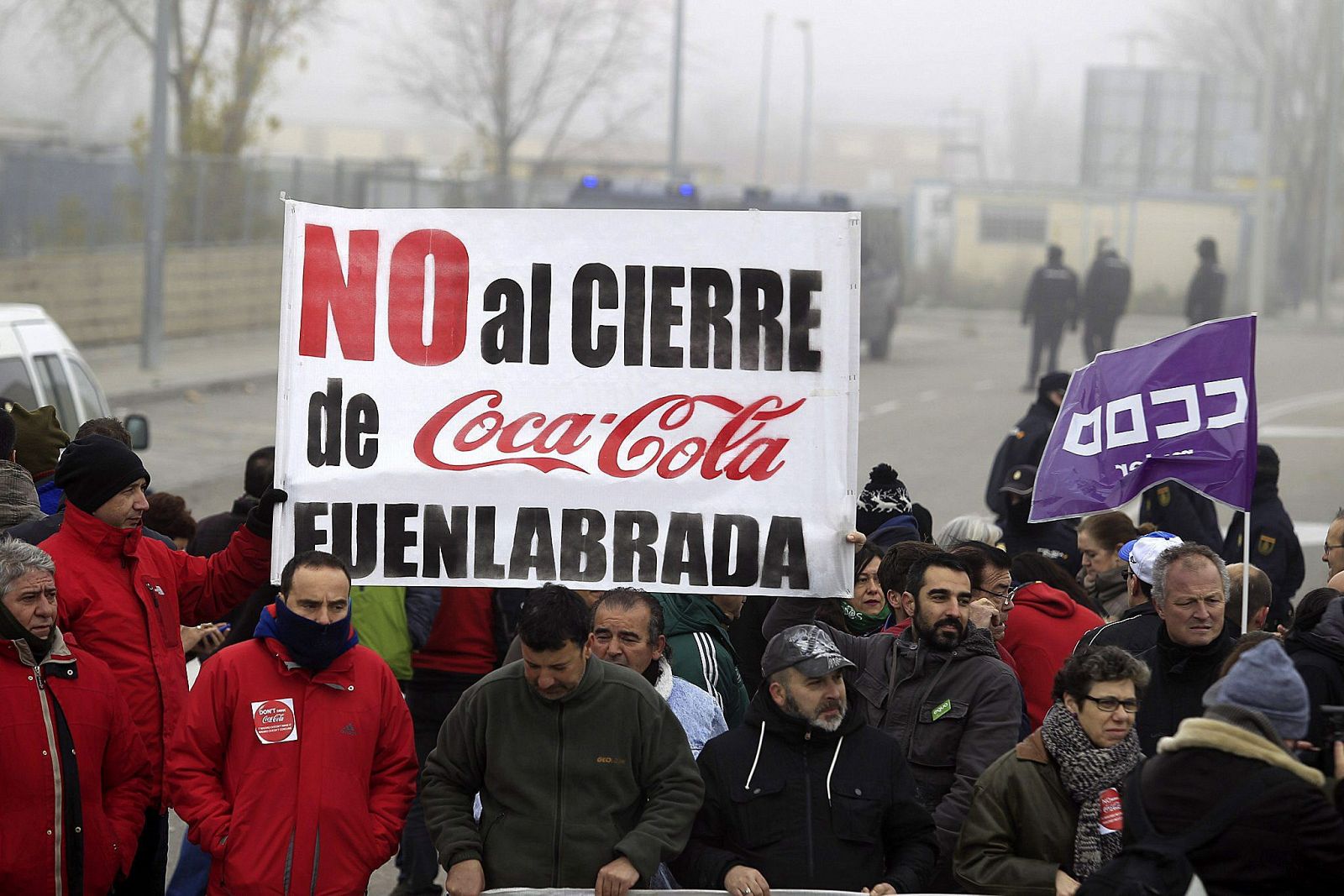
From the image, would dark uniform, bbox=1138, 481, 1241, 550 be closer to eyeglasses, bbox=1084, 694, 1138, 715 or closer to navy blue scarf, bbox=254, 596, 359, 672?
eyeglasses, bbox=1084, 694, 1138, 715

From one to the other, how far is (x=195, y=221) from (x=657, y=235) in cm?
2427

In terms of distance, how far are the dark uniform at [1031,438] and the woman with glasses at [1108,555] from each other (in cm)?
285

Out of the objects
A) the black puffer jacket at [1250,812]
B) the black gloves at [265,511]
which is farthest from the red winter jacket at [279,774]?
the black puffer jacket at [1250,812]

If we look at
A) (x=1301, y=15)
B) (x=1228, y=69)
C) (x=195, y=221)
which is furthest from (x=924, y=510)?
(x=1228, y=69)

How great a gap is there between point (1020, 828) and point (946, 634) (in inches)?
32.7

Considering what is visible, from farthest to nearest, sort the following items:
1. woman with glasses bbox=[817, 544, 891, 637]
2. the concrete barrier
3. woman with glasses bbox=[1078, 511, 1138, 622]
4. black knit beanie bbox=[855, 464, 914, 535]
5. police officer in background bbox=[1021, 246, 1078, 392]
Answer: police officer in background bbox=[1021, 246, 1078, 392]
the concrete barrier
black knit beanie bbox=[855, 464, 914, 535]
woman with glasses bbox=[1078, 511, 1138, 622]
woman with glasses bbox=[817, 544, 891, 637]

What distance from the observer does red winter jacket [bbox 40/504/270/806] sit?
5.14 meters

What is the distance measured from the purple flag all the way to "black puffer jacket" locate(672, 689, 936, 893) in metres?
1.93

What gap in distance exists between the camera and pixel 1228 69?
234 ft

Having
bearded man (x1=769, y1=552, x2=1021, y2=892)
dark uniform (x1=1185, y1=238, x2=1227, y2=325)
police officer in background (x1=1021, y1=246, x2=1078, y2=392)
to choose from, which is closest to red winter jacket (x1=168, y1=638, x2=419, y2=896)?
bearded man (x1=769, y1=552, x2=1021, y2=892)

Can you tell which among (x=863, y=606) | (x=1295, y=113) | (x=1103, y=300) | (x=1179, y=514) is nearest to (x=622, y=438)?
(x=863, y=606)

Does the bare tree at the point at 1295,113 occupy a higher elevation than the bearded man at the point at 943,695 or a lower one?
higher

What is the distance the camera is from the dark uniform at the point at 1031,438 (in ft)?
34.2

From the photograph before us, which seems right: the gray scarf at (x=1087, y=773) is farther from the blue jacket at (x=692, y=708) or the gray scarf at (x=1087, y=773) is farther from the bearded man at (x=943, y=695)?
the blue jacket at (x=692, y=708)
